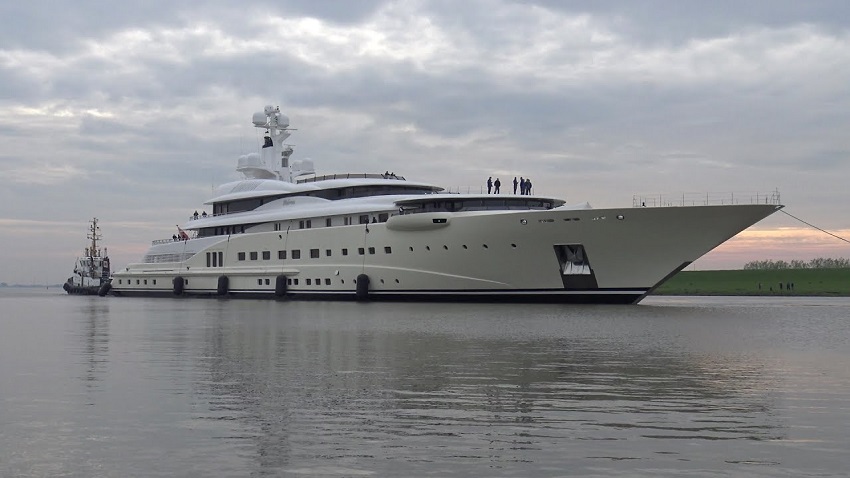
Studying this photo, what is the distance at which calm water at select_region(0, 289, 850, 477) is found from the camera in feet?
27.8

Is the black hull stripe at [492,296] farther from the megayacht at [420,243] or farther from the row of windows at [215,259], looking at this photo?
the row of windows at [215,259]

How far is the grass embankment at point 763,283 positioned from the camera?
81938 mm

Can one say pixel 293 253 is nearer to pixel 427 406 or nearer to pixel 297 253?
pixel 297 253

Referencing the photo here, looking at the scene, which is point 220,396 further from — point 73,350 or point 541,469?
point 73,350

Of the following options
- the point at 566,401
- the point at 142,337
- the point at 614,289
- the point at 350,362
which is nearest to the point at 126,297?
the point at 614,289

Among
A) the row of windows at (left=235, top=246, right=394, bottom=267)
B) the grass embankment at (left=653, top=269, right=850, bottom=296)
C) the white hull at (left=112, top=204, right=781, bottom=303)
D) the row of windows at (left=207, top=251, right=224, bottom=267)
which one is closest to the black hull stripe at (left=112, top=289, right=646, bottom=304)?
the white hull at (left=112, top=204, right=781, bottom=303)

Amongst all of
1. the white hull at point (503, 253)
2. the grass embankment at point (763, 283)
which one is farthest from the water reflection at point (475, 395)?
the grass embankment at point (763, 283)

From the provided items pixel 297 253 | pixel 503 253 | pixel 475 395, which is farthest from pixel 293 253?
pixel 475 395

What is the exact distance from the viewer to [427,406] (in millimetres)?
11602

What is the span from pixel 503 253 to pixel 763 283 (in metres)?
58.1

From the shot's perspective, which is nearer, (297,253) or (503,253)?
(503,253)

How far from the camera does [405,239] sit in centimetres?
4628

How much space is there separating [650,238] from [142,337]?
23476 mm

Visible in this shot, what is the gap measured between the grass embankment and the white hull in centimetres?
4537
